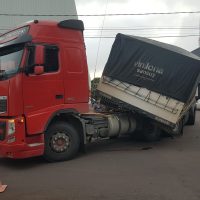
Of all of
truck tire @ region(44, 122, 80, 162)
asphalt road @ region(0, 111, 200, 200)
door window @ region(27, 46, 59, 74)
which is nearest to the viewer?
asphalt road @ region(0, 111, 200, 200)

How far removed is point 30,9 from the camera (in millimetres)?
47062

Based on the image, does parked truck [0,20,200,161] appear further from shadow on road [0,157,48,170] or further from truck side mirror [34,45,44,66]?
shadow on road [0,157,48,170]

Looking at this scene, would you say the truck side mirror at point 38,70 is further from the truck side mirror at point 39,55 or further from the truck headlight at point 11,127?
the truck headlight at point 11,127

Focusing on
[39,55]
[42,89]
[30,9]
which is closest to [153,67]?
[42,89]

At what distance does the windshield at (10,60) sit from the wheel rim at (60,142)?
182 cm

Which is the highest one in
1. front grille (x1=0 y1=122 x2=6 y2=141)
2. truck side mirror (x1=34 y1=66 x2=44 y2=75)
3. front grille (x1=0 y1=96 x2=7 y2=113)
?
truck side mirror (x1=34 y1=66 x2=44 y2=75)

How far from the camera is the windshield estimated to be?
31.9 feet

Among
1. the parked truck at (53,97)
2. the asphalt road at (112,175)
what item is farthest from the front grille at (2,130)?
the asphalt road at (112,175)

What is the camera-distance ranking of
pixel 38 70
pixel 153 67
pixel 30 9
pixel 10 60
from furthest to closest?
pixel 30 9
pixel 153 67
pixel 10 60
pixel 38 70

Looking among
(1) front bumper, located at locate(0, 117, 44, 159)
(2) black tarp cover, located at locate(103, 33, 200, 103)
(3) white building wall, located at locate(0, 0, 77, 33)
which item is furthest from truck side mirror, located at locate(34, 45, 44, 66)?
(3) white building wall, located at locate(0, 0, 77, 33)

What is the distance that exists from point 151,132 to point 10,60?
17.3 feet

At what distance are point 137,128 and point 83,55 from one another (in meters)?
3.32

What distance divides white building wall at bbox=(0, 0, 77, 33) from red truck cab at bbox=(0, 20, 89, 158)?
1276 inches

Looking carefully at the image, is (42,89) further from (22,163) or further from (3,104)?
(22,163)
